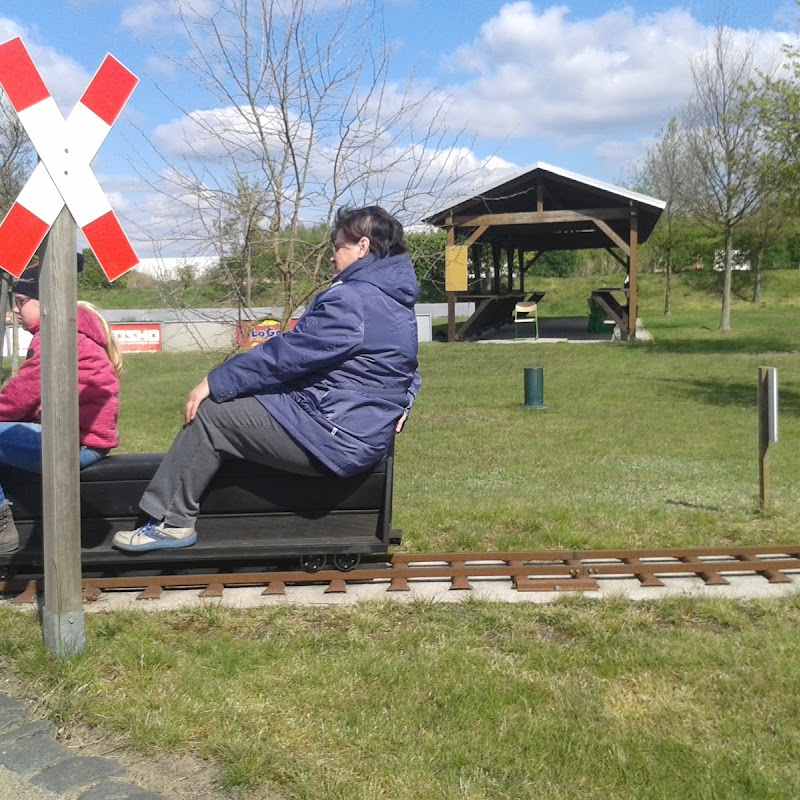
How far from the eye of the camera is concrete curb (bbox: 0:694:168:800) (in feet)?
9.95

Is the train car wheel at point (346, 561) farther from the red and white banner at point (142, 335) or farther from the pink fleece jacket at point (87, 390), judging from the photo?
the red and white banner at point (142, 335)

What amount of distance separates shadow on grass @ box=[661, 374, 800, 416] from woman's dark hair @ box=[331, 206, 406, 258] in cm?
927

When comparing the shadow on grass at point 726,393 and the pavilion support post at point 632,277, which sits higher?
the pavilion support post at point 632,277

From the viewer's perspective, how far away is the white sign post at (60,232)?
12.0 ft

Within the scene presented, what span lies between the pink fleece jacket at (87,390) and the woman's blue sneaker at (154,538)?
51cm

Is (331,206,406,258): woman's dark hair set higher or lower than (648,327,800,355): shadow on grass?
higher

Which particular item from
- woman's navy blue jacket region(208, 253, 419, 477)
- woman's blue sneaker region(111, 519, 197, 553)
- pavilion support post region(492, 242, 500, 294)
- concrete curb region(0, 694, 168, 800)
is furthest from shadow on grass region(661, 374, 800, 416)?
pavilion support post region(492, 242, 500, 294)

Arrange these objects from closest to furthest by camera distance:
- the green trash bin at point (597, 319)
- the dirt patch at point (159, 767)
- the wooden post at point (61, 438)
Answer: the dirt patch at point (159, 767)
the wooden post at point (61, 438)
the green trash bin at point (597, 319)

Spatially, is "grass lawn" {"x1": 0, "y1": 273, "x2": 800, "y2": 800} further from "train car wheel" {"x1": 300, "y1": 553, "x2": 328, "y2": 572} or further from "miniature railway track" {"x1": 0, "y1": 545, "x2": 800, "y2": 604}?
"train car wheel" {"x1": 300, "y1": 553, "x2": 328, "y2": 572}

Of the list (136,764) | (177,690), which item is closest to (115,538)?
(177,690)

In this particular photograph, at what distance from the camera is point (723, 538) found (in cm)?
630

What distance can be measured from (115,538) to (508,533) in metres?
2.59

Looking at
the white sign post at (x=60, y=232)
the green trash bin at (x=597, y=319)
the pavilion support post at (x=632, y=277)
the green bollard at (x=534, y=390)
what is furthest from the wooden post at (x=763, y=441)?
the green trash bin at (x=597, y=319)

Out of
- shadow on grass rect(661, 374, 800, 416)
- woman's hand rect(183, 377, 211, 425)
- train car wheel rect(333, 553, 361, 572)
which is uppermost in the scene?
woman's hand rect(183, 377, 211, 425)
